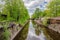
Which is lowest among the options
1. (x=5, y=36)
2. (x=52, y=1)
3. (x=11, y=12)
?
(x=5, y=36)

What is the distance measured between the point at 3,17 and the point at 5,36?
6.10m

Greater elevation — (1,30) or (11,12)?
(11,12)

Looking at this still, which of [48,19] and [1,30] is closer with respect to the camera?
[1,30]

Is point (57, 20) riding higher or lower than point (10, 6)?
lower

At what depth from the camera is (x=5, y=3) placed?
666 inches

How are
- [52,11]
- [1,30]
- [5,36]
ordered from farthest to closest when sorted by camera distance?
[52,11], [1,30], [5,36]

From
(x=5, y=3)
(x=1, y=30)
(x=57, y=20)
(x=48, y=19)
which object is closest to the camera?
(x=1, y=30)

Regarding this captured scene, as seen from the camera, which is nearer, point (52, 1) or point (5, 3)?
point (5, 3)

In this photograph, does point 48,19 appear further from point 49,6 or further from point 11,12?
point 11,12

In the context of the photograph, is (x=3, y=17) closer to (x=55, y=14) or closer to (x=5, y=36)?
(x=5, y=36)

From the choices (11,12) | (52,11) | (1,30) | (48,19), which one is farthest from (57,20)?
(1,30)

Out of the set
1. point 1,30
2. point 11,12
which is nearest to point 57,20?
point 11,12

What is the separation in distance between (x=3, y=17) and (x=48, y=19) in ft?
28.8

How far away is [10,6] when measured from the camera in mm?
17438
